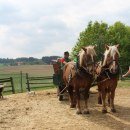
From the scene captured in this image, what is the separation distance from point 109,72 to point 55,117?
221 cm

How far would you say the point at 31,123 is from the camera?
10.7m

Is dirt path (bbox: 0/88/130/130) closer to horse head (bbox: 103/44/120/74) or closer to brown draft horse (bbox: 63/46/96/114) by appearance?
brown draft horse (bbox: 63/46/96/114)

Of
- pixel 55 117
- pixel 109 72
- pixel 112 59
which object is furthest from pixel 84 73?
pixel 55 117

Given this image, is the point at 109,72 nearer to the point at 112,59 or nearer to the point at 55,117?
the point at 112,59

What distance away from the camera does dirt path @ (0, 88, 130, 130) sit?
10227mm

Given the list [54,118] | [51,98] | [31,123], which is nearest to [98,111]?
[54,118]

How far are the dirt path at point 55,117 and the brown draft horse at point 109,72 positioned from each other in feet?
2.46

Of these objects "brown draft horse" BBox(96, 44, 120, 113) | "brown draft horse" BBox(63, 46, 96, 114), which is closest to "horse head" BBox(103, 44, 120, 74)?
"brown draft horse" BBox(96, 44, 120, 113)

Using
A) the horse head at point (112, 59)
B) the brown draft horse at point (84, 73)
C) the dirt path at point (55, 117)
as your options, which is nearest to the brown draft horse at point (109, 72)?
the horse head at point (112, 59)

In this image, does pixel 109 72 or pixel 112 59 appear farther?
pixel 109 72

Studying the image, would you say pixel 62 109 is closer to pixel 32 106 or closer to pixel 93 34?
pixel 32 106

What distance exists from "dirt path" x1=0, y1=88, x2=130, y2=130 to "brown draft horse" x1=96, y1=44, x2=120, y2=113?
2.46 ft

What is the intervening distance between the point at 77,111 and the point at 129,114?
1.67 metres

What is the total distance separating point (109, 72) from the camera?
1174cm
